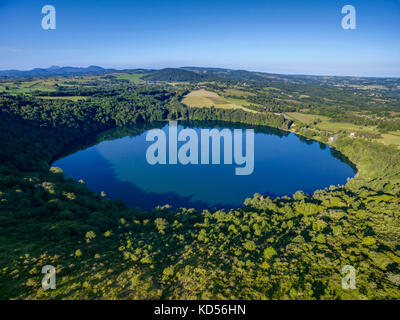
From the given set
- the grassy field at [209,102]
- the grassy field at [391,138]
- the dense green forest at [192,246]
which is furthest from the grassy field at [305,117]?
the dense green forest at [192,246]

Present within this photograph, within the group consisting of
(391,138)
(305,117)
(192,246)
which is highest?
(305,117)

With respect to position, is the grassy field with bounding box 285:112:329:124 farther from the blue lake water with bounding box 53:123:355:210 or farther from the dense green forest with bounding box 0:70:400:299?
the dense green forest with bounding box 0:70:400:299

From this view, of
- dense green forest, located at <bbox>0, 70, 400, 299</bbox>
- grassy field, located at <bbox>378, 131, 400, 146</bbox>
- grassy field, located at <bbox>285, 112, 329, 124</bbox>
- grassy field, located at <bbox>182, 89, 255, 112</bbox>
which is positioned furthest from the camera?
grassy field, located at <bbox>182, 89, 255, 112</bbox>

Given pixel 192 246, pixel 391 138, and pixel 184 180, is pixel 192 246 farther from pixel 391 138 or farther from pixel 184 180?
pixel 391 138

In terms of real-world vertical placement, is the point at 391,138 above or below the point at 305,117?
below

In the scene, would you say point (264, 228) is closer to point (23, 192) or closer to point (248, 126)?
point (23, 192)

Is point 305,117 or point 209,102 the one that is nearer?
point 305,117

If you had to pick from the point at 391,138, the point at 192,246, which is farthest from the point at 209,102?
the point at 192,246

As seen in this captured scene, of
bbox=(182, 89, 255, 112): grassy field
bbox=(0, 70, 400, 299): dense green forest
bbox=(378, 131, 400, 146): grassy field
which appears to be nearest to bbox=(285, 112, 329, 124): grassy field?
bbox=(182, 89, 255, 112): grassy field

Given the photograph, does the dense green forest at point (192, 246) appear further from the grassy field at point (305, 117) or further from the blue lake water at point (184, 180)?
the grassy field at point (305, 117)

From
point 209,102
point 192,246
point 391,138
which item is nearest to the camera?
point 192,246
